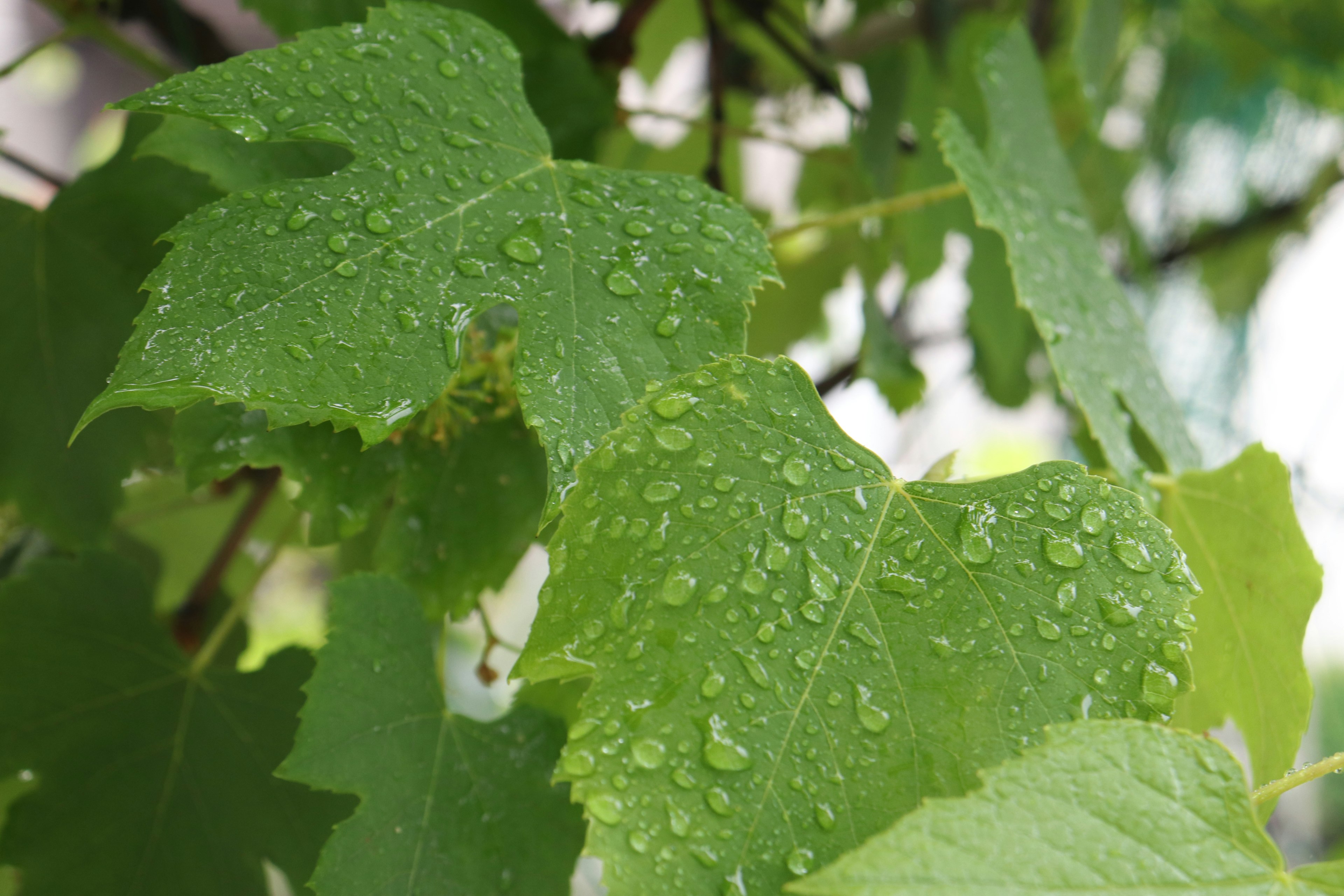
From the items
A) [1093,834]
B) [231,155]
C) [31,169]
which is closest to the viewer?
[1093,834]

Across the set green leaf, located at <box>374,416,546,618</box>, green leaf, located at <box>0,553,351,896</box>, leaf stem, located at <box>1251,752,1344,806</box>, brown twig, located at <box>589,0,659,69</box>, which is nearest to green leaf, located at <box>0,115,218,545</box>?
green leaf, located at <box>0,553,351,896</box>

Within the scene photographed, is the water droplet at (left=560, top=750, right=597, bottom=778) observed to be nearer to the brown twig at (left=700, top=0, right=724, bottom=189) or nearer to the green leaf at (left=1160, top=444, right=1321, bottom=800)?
the green leaf at (left=1160, top=444, right=1321, bottom=800)

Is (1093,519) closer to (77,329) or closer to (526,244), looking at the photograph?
(526,244)

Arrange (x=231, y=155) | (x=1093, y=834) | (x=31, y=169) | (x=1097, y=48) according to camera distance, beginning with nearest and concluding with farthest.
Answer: (x=1093, y=834)
(x=231, y=155)
(x=31, y=169)
(x=1097, y=48)

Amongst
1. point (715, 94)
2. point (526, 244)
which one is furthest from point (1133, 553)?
point (715, 94)

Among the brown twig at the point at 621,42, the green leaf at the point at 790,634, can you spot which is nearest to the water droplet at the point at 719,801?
→ the green leaf at the point at 790,634

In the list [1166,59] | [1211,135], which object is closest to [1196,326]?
[1211,135]

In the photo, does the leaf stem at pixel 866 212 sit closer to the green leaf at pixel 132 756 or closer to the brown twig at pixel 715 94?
the brown twig at pixel 715 94
